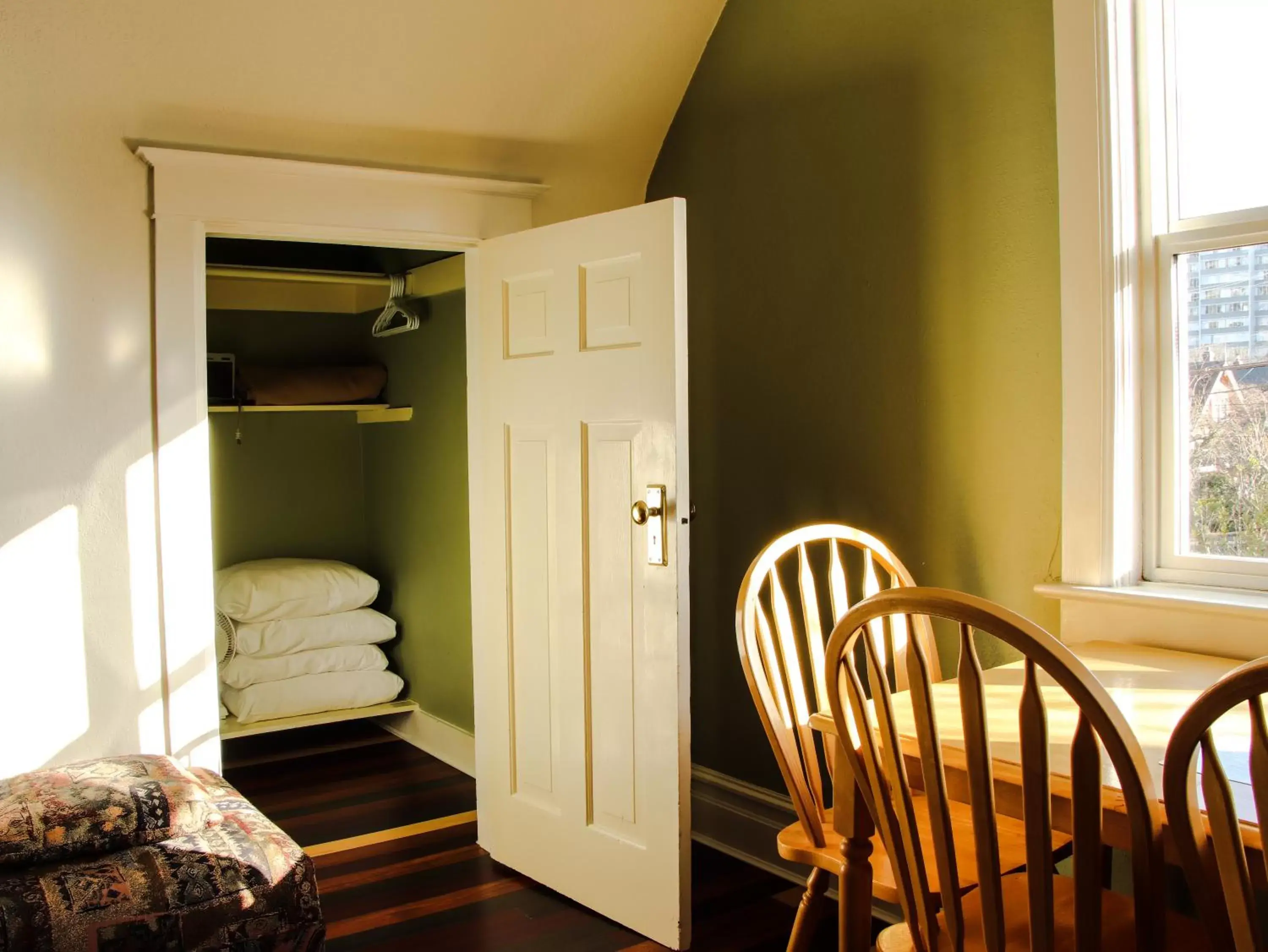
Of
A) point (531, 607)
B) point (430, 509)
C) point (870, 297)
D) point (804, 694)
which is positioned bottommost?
point (804, 694)

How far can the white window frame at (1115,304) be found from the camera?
7.03 feet

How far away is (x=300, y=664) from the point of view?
4.15 meters

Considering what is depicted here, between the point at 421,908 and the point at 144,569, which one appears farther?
the point at 421,908

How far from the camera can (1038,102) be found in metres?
2.28

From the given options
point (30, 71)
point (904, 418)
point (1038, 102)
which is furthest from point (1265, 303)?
point (30, 71)

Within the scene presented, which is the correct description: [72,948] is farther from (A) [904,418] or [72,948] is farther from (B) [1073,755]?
(A) [904,418]

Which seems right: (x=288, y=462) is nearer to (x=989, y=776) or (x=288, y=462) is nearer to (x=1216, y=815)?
(x=989, y=776)

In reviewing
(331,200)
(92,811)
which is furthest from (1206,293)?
(92,811)

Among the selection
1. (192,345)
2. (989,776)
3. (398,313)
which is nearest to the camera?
(989,776)

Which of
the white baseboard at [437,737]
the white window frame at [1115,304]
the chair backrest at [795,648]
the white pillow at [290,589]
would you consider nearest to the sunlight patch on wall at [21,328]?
the chair backrest at [795,648]

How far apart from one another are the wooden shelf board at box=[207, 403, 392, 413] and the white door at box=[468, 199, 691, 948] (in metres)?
1.38

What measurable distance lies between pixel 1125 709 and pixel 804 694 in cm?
72

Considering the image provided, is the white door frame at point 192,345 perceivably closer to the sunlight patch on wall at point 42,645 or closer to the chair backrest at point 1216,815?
the sunlight patch on wall at point 42,645

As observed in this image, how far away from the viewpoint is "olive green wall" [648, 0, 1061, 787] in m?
2.35
